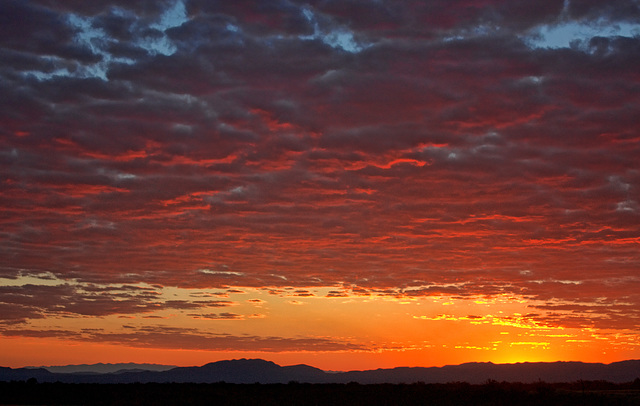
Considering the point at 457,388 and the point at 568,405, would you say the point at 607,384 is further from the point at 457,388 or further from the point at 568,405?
the point at 568,405

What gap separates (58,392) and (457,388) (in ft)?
117

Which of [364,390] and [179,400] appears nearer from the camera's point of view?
[179,400]

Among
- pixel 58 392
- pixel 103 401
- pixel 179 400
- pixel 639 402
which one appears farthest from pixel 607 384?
pixel 58 392

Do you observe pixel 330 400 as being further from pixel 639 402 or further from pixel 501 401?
pixel 639 402

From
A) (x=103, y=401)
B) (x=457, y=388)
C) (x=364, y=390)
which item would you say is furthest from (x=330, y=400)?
(x=103, y=401)

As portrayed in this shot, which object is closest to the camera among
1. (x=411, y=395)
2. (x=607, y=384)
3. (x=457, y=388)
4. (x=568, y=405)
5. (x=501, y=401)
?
(x=568, y=405)

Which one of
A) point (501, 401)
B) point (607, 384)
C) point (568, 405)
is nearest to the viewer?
point (568, 405)

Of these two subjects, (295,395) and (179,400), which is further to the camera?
(295,395)

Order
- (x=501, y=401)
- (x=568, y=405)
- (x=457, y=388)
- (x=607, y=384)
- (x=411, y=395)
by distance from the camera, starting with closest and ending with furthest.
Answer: (x=568, y=405) → (x=501, y=401) → (x=411, y=395) → (x=457, y=388) → (x=607, y=384)

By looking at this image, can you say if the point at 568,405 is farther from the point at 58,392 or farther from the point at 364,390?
the point at 58,392

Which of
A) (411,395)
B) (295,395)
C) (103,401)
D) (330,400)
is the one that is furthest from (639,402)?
(103,401)

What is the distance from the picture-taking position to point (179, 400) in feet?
165

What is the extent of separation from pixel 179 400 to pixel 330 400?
11.3m

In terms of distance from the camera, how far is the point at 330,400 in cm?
5034
